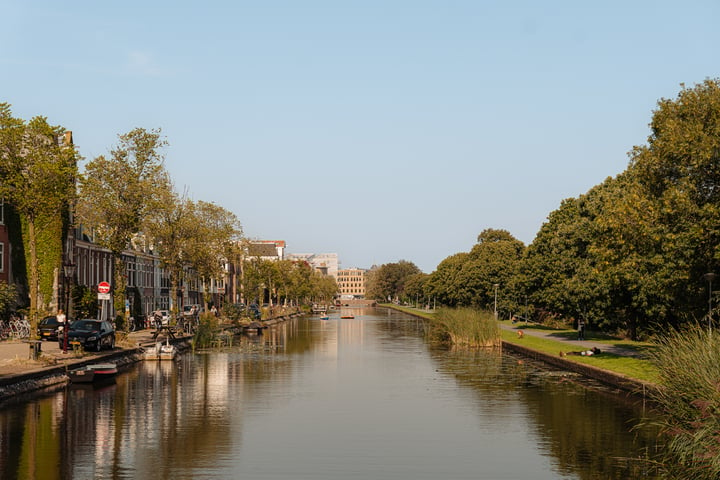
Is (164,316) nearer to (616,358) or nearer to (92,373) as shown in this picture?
(92,373)

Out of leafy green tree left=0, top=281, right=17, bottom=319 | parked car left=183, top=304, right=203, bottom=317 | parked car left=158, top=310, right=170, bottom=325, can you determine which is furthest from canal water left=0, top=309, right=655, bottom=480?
parked car left=183, top=304, right=203, bottom=317

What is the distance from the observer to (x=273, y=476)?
53.8 feet

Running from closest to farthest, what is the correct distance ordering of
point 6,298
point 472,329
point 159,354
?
1. point 159,354
2. point 6,298
3. point 472,329

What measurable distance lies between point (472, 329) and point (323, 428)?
38824mm

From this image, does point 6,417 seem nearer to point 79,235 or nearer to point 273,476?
point 273,476

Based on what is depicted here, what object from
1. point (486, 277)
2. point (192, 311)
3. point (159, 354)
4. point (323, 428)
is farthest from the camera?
point (486, 277)

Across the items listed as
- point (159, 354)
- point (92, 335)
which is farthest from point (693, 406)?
point (159, 354)

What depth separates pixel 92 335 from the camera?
4234 centimetres

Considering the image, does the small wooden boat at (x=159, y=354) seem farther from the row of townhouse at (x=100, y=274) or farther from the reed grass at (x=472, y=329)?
the reed grass at (x=472, y=329)

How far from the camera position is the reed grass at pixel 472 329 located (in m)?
60.3

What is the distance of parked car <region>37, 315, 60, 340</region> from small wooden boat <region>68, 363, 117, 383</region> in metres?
19.0

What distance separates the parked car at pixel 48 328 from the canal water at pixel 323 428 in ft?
44.1

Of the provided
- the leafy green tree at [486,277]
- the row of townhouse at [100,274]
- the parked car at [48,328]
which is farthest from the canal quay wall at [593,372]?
the leafy green tree at [486,277]

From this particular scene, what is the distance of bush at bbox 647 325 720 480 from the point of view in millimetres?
15383
